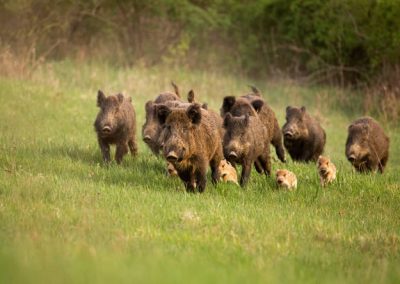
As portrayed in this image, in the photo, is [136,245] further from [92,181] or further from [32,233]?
[92,181]

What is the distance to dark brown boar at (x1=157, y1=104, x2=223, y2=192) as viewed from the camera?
10.2 metres

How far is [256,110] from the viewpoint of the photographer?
13539mm

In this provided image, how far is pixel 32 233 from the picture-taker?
24.0ft

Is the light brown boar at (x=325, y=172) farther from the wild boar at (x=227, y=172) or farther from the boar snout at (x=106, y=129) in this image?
the boar snout at (x=106, y=129)

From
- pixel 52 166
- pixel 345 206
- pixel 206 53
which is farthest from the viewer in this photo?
pixel 206 53

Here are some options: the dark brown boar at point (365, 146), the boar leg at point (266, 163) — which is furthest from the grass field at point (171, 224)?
the dark brown boar at point (365, 146)

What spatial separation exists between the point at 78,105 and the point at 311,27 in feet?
47.8

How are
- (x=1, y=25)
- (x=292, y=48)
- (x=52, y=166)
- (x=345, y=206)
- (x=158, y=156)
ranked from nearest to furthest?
(x=345, y=206), (x=52, y=166), (x=158, y=156), (x=1, y=25), (x=292, y=48)

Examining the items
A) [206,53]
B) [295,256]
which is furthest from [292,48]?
[295,256]

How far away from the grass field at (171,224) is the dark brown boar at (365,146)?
1650mm

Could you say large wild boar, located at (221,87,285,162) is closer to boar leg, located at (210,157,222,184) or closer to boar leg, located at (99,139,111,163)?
boar leg, located at (210,157,222,184)

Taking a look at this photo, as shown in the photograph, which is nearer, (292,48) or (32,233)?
(32,233)

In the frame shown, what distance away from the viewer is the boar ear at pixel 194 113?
10.5 metres

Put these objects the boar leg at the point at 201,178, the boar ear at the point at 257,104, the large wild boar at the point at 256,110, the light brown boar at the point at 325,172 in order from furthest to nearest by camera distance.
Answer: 1. the boar ear at the point at 257,104
2. the large wild boar at the point at 256,110
3. the light brown boar at the point at 325,172
4. the boar leg at the point at 201,178
